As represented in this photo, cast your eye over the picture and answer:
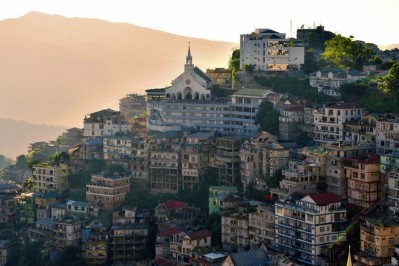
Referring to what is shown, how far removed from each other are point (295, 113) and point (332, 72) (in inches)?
171

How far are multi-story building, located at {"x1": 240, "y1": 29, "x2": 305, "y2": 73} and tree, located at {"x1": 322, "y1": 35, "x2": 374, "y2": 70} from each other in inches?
71.7

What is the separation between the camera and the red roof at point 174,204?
48.8 metres

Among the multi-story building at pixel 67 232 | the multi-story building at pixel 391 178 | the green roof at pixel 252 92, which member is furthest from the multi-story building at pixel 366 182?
the multi-story building at pixel 67 232

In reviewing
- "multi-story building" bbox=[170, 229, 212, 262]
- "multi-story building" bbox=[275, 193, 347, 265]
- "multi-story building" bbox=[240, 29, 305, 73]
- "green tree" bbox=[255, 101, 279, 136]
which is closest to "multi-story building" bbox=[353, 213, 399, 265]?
"multi-story building" bbox=[275, 193, 347, 265]

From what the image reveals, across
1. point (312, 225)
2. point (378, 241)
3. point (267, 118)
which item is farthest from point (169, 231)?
point (378, 241)

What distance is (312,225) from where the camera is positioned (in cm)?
4006

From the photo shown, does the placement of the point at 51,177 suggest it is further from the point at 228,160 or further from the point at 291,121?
the point at 291,121

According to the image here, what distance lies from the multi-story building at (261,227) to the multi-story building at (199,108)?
1095cm

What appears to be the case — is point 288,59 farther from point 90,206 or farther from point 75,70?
point 75,70

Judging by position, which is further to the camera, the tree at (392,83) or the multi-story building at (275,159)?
the tree at (392,83)

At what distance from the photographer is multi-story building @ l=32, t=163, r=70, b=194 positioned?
56.6 meters

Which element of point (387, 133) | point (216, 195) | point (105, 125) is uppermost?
point (387, 133)

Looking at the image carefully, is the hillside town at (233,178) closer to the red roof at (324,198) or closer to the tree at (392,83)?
the red roof at (324,198)

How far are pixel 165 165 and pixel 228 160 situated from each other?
4213mm
